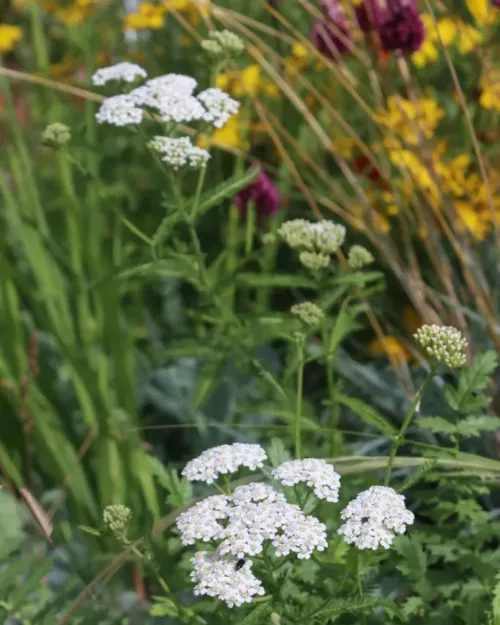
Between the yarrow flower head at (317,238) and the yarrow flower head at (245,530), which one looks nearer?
the yarrow flower head at (245,530)

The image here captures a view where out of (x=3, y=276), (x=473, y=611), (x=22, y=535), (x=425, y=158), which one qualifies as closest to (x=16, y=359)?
(x=3, y=276)

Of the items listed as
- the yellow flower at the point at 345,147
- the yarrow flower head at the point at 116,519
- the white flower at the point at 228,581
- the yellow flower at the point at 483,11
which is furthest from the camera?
the yellow flower at the point at 345,147

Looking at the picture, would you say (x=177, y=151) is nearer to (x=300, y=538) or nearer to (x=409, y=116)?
(x=300, y=538)

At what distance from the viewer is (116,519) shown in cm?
79

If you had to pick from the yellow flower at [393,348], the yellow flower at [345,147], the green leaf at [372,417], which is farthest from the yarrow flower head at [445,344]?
the yellow flower at [345,147]

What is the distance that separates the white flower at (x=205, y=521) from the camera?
714mm

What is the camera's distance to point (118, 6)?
2.40m

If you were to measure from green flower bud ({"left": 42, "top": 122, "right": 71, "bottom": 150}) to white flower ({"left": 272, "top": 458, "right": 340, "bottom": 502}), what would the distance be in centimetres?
53

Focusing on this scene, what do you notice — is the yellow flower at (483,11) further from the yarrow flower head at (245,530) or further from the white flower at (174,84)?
the yarrow flower head at (245,530)

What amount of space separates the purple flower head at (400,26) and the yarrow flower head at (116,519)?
0.79 metres

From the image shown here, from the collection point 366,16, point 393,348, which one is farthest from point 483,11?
point 393,348

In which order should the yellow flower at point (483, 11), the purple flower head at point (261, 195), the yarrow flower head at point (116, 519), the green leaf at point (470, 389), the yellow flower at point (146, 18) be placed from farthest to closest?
1. the yellow flower at point (146, 18)
2. the yellow flower at point (483, 11)
3. the purple flower head at point (261, 195)
4. the green leaf at point (470, 389)
5. the yarrow flower head at point (116, 519)

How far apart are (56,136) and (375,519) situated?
2.08 feet

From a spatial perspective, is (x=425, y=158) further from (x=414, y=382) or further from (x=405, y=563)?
(x=405, y=563)
